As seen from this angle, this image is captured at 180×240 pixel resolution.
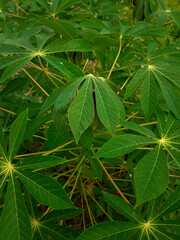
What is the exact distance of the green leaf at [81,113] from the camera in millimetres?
596

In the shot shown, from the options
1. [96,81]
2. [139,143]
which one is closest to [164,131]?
[139,143]

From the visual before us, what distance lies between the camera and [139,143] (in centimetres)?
68

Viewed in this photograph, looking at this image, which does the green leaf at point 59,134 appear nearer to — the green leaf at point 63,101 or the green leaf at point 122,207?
the green leaf at point 63,101

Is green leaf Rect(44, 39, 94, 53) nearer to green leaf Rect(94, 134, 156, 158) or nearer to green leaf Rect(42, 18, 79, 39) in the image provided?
green leaf Rect(42, 18, 79, 39)

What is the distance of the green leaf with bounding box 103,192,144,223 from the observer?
700mm

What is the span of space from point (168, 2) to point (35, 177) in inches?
95.1

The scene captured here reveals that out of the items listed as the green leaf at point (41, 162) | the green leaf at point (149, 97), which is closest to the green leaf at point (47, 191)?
the green leaf at point (41, 162)

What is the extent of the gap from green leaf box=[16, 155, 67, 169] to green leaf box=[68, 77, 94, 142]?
0.32 ft

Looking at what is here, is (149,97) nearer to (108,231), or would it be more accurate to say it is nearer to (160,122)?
(160,122)

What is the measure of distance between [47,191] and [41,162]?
0.27ft

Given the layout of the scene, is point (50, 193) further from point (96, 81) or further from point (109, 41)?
point (109, 41)

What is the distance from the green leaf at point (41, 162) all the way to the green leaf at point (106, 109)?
0.16m

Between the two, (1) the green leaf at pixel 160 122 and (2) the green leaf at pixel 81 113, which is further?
(1) the green leaf at pixel 160 122

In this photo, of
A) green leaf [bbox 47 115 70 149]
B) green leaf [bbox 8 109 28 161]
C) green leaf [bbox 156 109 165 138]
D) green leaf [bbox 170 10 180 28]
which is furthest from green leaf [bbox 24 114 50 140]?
green leaf [bbox 170 10 180 28]
